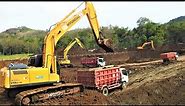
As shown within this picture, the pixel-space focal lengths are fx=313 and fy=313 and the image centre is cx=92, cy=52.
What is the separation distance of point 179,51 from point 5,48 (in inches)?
1757

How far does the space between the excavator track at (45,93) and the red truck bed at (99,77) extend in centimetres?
143

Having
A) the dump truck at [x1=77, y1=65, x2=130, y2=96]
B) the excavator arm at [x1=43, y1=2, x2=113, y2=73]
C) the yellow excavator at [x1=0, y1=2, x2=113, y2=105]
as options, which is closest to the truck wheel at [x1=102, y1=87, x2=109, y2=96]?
the dump truck at [x1=77, y1=65, x2=130, y2=96]

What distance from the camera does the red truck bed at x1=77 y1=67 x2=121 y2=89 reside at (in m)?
19.3

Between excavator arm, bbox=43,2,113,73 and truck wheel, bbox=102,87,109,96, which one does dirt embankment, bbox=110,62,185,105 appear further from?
excavator arm, bbox=43,2,113,73

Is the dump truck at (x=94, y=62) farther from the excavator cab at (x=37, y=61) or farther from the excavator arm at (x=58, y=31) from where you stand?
the excavator cab at (x=37, y=61)

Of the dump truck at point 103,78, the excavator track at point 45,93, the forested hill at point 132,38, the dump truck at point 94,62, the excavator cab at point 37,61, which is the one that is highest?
the forested hill at point 132,38

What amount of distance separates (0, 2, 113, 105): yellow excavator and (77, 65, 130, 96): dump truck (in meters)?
1.44

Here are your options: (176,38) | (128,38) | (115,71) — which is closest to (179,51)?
(176,38)

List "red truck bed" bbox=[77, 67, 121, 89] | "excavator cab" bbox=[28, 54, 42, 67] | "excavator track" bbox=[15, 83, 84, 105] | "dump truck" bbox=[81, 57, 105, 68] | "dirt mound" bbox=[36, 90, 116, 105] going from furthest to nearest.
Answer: "dump truck" bbox=[81, 57, 105, 68] → "red truck bed" bbox=[77, 67, 121, 89] → "excavator cab" bbox=[28, 54, 42, 67] → "dirt mound" bbox=[36, 90, 116, 105] → "excavator track" bbox=[15, 83, 84, 105]

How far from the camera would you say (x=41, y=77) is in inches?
651

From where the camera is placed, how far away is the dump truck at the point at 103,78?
762 inches

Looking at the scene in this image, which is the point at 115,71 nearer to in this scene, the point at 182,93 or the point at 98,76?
the point at 98,76

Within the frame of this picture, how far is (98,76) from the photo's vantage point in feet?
63.7

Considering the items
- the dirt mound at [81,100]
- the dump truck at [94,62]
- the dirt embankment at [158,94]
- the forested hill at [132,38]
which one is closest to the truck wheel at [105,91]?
the dirt embankment at [158,94]
